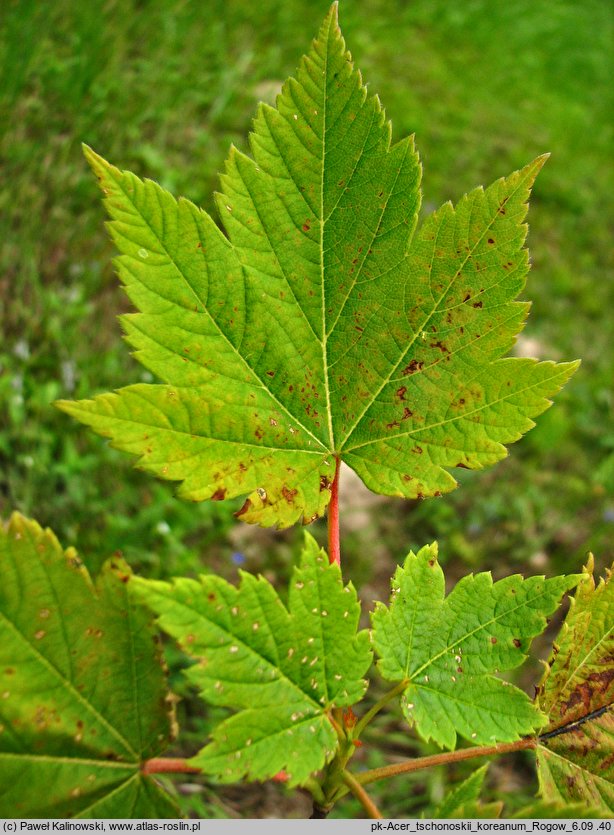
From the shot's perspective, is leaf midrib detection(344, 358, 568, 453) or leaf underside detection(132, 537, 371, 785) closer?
leaf underside detection(132, 537, 371, 785)

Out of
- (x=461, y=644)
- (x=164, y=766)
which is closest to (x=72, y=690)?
(x=164, y=766)

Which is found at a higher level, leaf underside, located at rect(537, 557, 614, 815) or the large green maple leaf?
the large green maple leaf

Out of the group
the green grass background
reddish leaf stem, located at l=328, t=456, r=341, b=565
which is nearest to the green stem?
reddish leaf stem, located at l=328, t=456, r=341, b=565

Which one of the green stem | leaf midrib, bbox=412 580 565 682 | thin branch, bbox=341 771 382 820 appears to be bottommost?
thin branch, bbox=341 771 382 820

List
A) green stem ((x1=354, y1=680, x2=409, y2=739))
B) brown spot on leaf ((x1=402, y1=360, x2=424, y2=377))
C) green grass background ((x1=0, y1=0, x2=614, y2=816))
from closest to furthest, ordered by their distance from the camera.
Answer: green stem ((x1=354, y1=680, x2=409, y2=739)), brown spot on leaf ((x1=402, y1=360, x2=424, y2=377)), green grass background ((x1=0, y1=0, x2=614, y2=816))

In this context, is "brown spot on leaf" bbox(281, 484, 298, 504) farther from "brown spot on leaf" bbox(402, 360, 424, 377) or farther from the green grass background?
the green grass background

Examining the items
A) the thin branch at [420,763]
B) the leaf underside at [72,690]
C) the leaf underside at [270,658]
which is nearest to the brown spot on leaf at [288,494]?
the leaf underside at [270,658]
